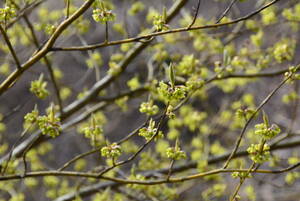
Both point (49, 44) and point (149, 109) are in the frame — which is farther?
point (149, 109)

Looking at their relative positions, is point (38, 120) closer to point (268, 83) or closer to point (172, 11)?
point (172, 11)

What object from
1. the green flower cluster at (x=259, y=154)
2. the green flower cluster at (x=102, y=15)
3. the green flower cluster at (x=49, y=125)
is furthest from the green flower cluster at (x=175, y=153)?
the green flower cluster at (x=102, y=15)

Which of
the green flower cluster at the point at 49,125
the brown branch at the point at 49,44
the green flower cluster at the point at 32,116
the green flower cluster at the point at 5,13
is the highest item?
the green flower cluster at the point at 5,13

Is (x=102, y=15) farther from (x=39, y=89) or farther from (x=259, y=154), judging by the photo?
(x=259, y=154)

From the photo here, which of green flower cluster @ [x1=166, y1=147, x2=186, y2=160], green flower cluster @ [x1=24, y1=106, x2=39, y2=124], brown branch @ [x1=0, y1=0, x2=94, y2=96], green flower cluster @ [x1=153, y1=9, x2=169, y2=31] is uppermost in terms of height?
green flower cluster @ [x1=153, y1=9, x2=169, y2=31]

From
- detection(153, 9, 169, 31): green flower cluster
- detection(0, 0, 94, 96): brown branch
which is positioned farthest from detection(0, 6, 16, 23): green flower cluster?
detection(153, 9, 169, 31): green flower cluster

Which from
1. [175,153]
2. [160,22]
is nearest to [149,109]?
[175,153]

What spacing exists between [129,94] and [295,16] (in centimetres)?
162

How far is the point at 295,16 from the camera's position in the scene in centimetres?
392

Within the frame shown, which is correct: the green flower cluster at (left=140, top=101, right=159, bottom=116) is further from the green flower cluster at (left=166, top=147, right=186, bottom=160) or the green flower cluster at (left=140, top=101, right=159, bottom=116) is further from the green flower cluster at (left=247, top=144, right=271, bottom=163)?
the green flower cluster at (left=247, top=144, right=271, bottom=163)

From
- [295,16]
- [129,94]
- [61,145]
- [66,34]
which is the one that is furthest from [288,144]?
[61,145]

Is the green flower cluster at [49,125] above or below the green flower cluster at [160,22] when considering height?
below

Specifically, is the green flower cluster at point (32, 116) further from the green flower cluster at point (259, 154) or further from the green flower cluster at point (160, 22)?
the green flower cluster at point (259, 154)

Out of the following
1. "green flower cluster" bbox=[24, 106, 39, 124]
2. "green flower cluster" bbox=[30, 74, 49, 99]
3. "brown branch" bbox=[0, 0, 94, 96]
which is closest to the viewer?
"brown branch" bbox=[0, 0, 94, 96]
